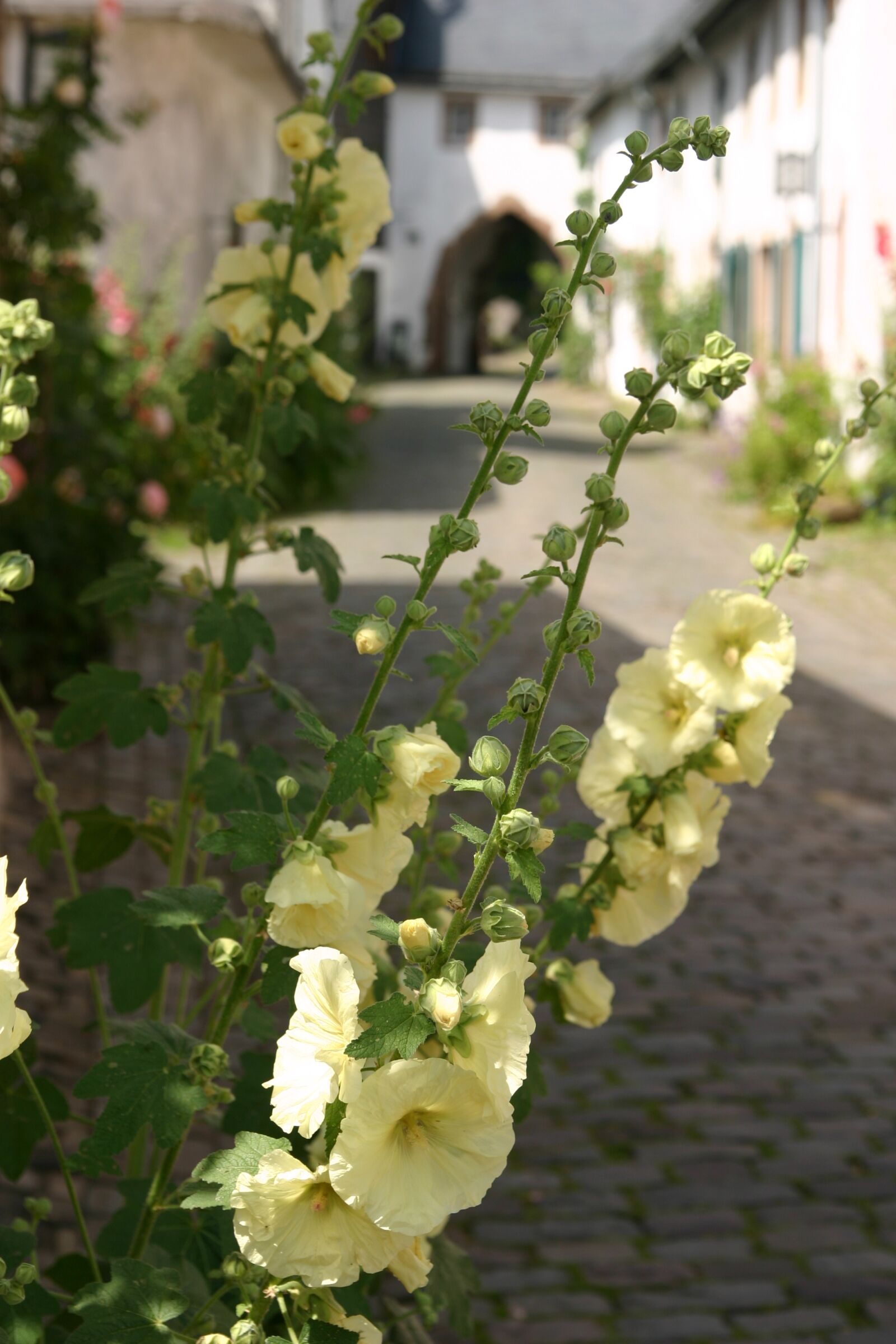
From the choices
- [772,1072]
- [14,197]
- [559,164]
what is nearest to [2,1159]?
[772,1072]

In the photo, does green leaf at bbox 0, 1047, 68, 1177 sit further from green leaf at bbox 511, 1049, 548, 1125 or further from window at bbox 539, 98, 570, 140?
window at bbox 539, 98, 570, 140

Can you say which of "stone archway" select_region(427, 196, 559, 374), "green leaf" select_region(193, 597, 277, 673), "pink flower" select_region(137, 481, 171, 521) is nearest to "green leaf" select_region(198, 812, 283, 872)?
"green leaf" select_region(193, 597, 277, 673)

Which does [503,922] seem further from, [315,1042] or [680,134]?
[680,134]

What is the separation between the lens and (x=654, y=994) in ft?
15.6

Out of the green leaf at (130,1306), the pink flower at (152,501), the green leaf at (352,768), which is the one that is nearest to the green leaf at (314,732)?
the green leaf at (352,768)

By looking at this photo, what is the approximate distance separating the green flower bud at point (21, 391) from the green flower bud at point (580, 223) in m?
0.49

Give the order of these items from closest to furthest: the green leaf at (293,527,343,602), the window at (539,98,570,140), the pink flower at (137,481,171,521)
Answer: the green leaf at (293,527,343,602)
the pink flower at (137,481,171,521)
the window at (539,98,570,140)

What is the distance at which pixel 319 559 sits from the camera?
2.15 metres

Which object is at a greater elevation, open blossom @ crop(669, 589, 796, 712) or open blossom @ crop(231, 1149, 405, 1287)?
open blossom @ crop(669, 589, 796, 712)

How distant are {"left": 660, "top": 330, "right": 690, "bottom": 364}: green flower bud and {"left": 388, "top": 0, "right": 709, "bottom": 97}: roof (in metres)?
36.7

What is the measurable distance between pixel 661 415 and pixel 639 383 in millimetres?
33

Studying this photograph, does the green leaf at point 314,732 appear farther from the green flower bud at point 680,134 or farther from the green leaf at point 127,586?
the green leaf at point 127,586

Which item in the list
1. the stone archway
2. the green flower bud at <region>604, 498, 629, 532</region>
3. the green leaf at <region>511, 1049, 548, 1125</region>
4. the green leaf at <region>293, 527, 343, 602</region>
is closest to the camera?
the green flower bud at <region>604, 498, 629, 532</region>

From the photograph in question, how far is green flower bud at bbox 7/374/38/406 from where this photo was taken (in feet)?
4.77
